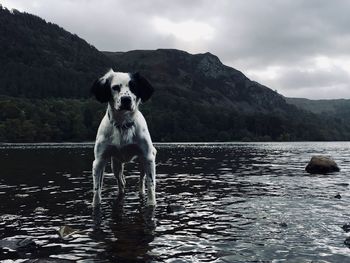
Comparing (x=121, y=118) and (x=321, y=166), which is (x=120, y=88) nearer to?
(x=121, y=118)

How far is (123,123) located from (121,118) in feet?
0.57

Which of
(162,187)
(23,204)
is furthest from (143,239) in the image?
(162,187)

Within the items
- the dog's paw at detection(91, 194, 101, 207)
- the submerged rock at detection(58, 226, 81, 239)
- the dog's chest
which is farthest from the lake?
the dog's chest

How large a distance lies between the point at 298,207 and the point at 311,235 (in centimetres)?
416

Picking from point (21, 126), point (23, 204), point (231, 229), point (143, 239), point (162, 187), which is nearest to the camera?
point (143, 239)

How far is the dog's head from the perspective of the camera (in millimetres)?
11609

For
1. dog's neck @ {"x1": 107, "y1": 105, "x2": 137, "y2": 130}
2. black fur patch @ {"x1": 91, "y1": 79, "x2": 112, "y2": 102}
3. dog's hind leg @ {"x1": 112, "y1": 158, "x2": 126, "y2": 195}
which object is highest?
black fur patch @ {"x1": 91, "y1": 79, "x2": 112, "y2": 102}

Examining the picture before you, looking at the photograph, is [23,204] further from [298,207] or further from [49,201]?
[298,207]

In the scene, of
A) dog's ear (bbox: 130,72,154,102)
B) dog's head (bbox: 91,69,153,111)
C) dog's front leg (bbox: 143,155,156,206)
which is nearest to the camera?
dog's head (bbox: 91,69,153,111)

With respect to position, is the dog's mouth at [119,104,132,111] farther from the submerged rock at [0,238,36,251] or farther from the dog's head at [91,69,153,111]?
the submerged rock at [0,238,36,251]

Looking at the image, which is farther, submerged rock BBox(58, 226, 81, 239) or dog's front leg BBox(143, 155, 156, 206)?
dog's front leg BBox(143, 155, 156, 206)

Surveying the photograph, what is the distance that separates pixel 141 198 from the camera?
15.9m

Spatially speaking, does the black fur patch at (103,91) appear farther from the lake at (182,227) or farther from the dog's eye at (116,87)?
the lake at (182,227)

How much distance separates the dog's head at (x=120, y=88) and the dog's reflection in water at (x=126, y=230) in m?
3.27
